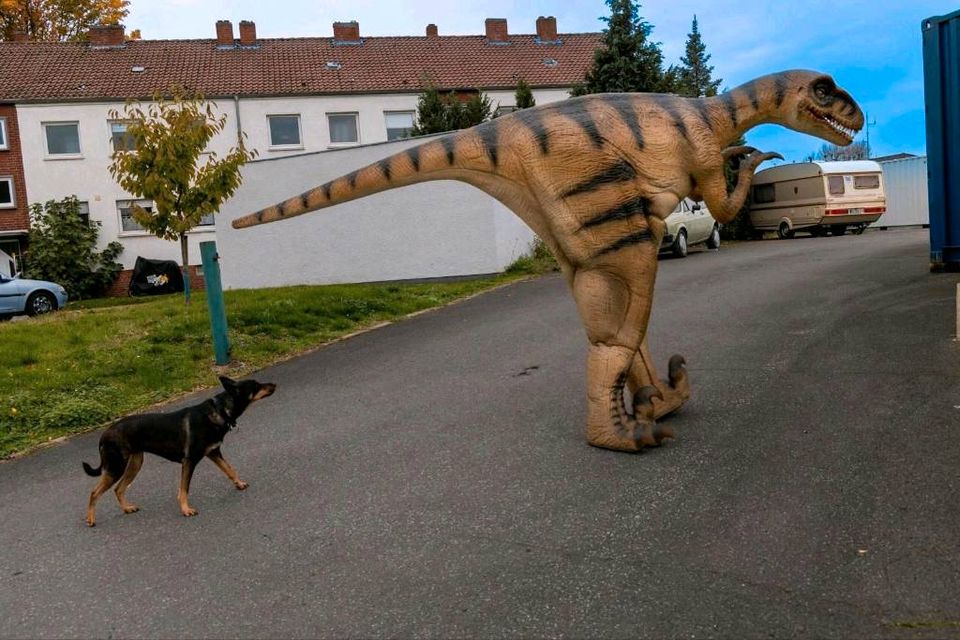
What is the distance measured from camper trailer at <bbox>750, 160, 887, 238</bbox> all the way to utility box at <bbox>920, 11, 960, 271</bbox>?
14.8 meters

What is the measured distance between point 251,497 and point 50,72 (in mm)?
30290

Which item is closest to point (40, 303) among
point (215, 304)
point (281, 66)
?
point (215, 304)

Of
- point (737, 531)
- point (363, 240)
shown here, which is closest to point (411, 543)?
point (737, 531)

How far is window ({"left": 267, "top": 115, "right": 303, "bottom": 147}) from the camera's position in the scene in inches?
1183

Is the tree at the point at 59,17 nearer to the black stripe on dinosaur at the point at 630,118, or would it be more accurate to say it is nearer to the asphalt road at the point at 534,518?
the asphalt road at the point at 534,518

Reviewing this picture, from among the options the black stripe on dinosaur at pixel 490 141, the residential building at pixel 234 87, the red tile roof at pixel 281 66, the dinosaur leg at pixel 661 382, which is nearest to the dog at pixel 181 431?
the black stripe on dinosaur at pixel 490 141

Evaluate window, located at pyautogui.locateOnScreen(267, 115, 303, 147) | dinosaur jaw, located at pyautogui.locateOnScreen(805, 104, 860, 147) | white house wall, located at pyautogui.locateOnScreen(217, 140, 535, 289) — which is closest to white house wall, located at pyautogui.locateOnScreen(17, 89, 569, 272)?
window, located at pyautogui.locateOnScreen(267, 115, 303, 147)

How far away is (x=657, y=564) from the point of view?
3561 mm

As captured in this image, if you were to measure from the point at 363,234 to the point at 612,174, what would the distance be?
14.7 meters

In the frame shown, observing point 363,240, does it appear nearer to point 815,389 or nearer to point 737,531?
point 815,389

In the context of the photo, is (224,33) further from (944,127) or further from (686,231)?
(944,127)

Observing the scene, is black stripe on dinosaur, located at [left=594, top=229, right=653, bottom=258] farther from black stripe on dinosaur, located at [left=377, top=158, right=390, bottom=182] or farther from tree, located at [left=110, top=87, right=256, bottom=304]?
tree, located at [left=110, top=87, right=256, bottom=304]

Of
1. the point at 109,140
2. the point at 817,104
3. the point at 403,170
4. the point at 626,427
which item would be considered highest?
the point at 109,140

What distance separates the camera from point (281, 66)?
3150 centimetres
